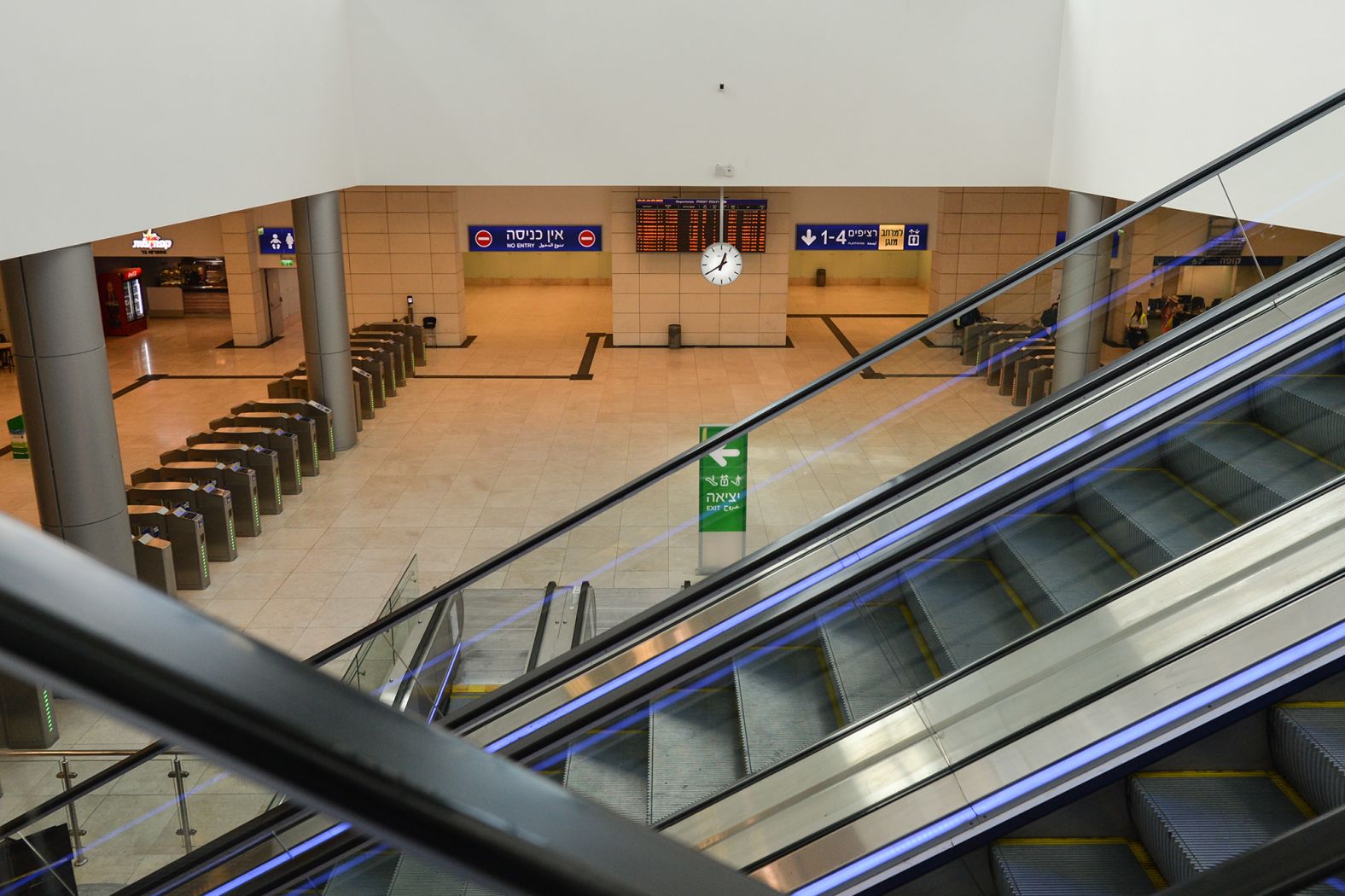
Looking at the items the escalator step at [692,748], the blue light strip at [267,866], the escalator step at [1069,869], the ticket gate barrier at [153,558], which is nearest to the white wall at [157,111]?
the ticket gate barrier at [153,558]

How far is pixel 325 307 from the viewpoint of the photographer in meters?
11.0

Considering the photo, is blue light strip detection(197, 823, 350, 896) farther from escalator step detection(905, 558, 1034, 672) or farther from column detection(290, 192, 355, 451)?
column detection(290, 192, 355, 451)

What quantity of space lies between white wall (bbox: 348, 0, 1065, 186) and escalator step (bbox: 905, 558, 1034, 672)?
23.6ft

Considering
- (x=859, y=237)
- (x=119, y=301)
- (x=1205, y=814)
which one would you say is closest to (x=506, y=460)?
(x=859, y=237)

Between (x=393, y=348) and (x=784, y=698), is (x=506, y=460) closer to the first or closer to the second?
(x=393, y=348)

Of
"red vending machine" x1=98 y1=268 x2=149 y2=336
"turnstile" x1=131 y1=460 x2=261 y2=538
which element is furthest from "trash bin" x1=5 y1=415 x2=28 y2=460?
"red vending machine" x1=98 y1=268 x2=149 y2=336

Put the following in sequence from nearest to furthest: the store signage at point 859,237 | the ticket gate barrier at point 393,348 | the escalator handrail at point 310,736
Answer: the escalator handrail at point 310,736 < the ticket gate barrier at point 393,348 < the store signage at point 859,237

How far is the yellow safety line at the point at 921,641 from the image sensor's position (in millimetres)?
3018

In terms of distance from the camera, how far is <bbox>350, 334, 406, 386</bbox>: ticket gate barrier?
1401cm

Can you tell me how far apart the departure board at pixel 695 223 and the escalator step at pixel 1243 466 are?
42.4ft

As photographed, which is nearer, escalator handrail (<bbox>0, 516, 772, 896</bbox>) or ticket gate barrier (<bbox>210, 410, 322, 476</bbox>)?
escalator handrail (<bbox>0, 516, 772, 896</bbox>)

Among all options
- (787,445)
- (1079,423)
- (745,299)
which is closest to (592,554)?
(787,445)

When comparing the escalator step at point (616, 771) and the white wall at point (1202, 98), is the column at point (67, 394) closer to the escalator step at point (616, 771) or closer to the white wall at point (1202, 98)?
the escalator step at point (616, 771)

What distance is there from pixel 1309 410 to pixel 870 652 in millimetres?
1549
